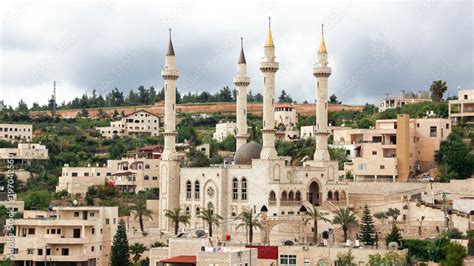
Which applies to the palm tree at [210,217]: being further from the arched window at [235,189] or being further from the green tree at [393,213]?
the green tree at [393,213]

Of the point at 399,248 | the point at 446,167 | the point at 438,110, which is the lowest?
the point at 399,248

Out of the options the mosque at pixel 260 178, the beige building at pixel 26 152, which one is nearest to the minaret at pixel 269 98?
the mosque at pixel 260 178

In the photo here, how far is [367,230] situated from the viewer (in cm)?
5891

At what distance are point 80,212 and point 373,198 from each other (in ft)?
57.0

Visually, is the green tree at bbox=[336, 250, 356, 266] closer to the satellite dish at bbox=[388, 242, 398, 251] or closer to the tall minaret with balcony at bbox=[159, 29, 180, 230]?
the satellite dish at bbox=[388, 242, 398, 251]

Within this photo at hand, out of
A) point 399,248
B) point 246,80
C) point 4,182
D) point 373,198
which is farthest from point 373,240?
point 4,182

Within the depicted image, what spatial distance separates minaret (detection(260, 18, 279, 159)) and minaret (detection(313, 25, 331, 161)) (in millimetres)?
3417

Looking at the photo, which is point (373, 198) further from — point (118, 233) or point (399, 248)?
point (118, 233)

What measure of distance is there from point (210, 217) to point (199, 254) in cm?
1317

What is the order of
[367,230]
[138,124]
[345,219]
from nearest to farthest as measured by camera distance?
1. [367,230]
2. [345,219]
3. [138,124]

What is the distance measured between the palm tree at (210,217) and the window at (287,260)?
23.4ft

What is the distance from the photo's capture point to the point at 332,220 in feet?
205

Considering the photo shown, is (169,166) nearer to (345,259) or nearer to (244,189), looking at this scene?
(244,189)

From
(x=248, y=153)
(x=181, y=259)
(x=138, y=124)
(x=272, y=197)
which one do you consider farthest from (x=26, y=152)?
(x=181, y=259)
